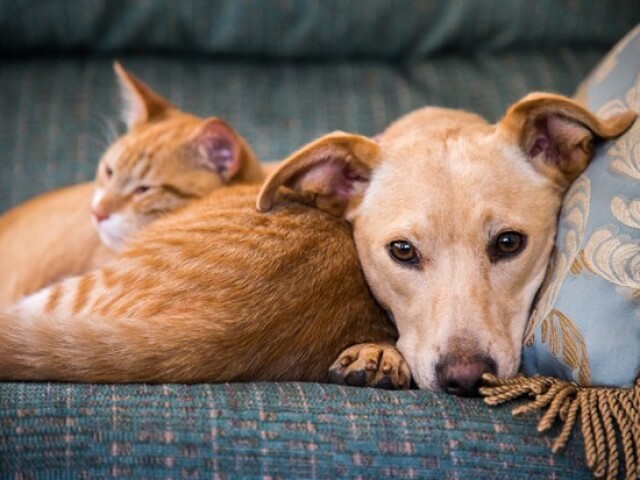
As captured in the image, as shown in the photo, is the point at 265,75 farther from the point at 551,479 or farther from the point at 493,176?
the point at 551,479

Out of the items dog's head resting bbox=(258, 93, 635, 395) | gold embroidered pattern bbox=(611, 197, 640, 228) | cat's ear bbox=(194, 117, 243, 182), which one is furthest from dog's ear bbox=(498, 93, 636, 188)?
cat's ear bbox=(194, 117, 243, 182)

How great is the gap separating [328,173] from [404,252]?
1.00 ft

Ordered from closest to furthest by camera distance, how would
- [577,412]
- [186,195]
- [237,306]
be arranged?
[577,412] → [237,306] → [186,195]

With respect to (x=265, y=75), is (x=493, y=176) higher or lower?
lower

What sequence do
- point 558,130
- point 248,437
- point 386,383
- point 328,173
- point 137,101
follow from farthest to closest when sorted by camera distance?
point 137,101 → point 328,173 → point 558,130 → point 386,383 → point 248,437

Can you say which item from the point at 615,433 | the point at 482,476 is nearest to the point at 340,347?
the point at 482,476

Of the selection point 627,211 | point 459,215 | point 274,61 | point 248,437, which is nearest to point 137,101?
point 274,61

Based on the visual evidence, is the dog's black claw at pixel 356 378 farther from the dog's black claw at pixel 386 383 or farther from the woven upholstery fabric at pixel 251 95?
the woven upholstery fabric at pixel 251 95

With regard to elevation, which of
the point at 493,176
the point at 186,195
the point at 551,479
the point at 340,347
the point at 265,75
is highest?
the point at 265,75

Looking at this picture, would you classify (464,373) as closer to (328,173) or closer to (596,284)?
(596,284)

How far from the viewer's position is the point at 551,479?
4.98 ft

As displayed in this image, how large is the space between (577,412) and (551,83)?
1.80 metres

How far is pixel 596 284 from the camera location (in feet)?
5.51

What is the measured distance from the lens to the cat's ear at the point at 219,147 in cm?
240
